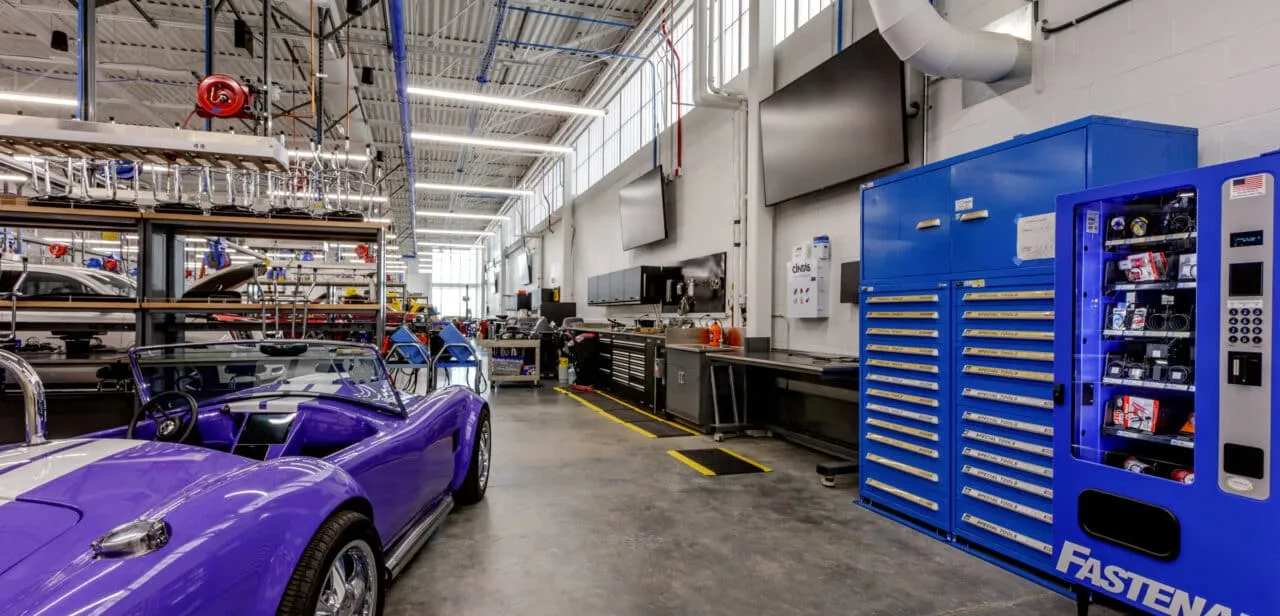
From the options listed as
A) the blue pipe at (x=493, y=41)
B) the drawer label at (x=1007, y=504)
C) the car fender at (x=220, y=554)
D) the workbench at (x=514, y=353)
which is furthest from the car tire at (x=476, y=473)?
the blue pipe at (x=493, y=41)

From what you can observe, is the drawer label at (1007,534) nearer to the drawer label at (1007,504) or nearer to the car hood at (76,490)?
the drawer label at (1007,504)

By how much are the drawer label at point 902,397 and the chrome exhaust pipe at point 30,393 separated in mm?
3411

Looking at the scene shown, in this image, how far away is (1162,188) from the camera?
80.6 inches

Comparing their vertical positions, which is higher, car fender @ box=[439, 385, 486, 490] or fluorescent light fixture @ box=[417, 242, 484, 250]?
fluorescent light fixture @ box=[417, 242, 484, 250]

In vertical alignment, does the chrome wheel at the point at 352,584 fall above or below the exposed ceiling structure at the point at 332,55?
below

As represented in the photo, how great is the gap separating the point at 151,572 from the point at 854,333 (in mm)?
4566

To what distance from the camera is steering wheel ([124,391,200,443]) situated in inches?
81.7

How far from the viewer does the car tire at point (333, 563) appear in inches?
55.3

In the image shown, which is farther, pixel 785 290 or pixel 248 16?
pixel 248 16

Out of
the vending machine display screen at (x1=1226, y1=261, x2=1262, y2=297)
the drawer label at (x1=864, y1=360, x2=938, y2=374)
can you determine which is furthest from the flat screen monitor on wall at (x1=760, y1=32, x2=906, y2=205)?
the vending machine display screen at (x1=1226, y1=261, x2=1262, y2=297)

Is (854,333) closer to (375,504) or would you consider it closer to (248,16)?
(375,504)

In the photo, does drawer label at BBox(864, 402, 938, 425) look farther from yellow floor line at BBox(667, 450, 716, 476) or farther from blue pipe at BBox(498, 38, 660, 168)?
blue pipe at BBox(498, 38, 660, 168)

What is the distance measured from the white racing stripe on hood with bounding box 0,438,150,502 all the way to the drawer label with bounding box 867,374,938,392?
10.6 feet

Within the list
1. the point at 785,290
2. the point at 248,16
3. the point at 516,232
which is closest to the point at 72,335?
the point at 248,16
